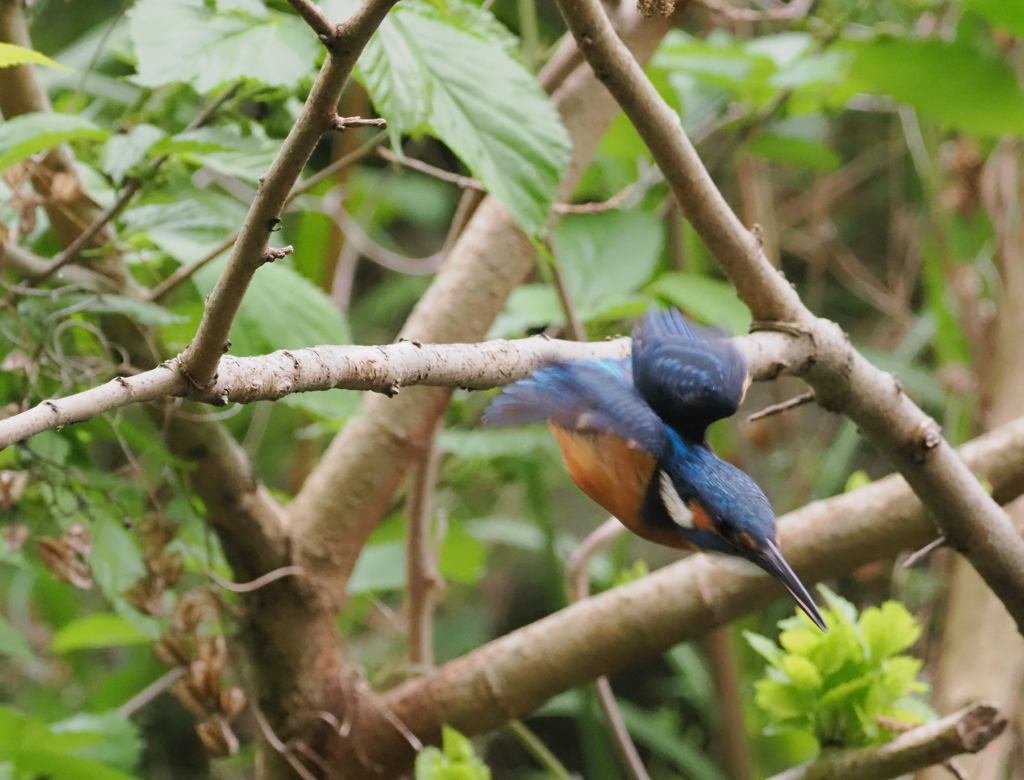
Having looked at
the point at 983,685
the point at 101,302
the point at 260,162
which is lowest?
the point at 983,685

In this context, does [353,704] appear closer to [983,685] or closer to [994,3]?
[983,685]

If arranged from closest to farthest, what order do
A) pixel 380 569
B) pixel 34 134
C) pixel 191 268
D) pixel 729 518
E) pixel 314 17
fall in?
pixel 314 17
pixel 729 518
pixel 34 134
pixel 191 268
pixel 380 569

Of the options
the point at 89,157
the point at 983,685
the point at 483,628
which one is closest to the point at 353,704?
the point at 89,157

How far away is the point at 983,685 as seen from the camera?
0.96 metres

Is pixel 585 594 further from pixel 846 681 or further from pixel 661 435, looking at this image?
pixel 661 435

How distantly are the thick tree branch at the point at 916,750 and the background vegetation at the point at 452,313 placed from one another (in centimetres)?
5

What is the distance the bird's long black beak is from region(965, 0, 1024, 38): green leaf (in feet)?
2.06

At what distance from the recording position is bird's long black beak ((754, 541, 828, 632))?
40cm

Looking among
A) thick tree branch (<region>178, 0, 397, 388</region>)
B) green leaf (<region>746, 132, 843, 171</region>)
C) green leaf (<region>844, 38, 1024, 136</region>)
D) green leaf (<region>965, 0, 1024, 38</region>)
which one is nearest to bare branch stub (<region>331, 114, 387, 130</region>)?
thick tree branch (<region>178, 0, 397, 388</region>)

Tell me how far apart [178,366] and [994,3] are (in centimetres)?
78

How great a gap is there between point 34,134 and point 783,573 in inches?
19.8

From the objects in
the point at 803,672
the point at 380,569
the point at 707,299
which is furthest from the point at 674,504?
the point at 380,569

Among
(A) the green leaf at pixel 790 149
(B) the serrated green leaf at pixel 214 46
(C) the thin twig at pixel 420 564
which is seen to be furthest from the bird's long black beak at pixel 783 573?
(A) the green leaf at pixel 790 149

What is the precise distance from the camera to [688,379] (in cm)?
45
